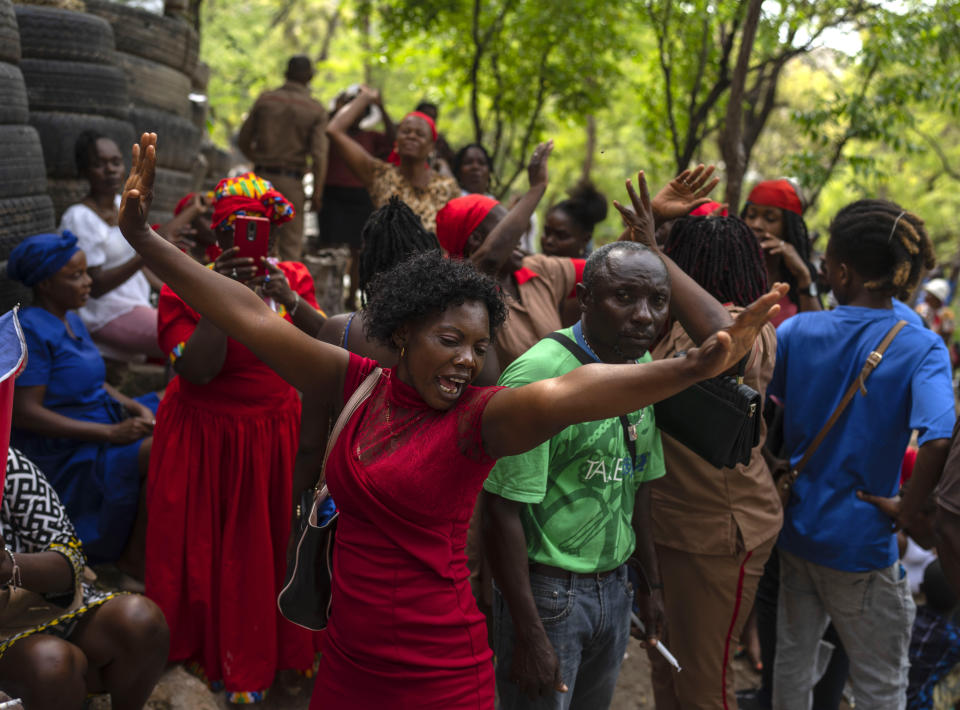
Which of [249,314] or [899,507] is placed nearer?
[249,314]

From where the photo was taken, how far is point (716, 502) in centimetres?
324

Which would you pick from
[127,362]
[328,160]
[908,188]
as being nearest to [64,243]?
[127,362]

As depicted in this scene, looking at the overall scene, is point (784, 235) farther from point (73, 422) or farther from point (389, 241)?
point (73, 422)

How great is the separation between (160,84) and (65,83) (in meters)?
1.52

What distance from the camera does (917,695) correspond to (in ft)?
14.3

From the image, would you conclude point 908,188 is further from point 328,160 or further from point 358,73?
point 328,160

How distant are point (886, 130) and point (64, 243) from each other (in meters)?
7.05

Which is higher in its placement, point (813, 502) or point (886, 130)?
point (886, 130)

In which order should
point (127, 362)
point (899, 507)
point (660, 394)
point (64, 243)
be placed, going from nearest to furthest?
point (660, 394)
point (899, 507)
point (64, 243)
point (127, 362)

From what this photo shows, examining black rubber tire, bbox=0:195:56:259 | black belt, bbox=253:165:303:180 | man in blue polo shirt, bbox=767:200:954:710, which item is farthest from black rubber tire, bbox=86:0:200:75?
man in blue polo shirt, bbox=767:200:954:710

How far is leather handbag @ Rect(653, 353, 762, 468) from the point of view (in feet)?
8.91

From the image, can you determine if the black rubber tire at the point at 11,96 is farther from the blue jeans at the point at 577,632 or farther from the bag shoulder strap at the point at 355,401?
the blue jeans at the point at 577,632

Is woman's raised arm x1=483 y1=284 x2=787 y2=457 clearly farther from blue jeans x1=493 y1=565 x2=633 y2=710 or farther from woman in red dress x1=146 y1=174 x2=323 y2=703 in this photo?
woman in red dress x1=146 y1=174 x2=323 y2=703

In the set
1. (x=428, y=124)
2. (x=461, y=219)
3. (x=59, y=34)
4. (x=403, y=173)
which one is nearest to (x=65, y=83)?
(x=59, y=34)
